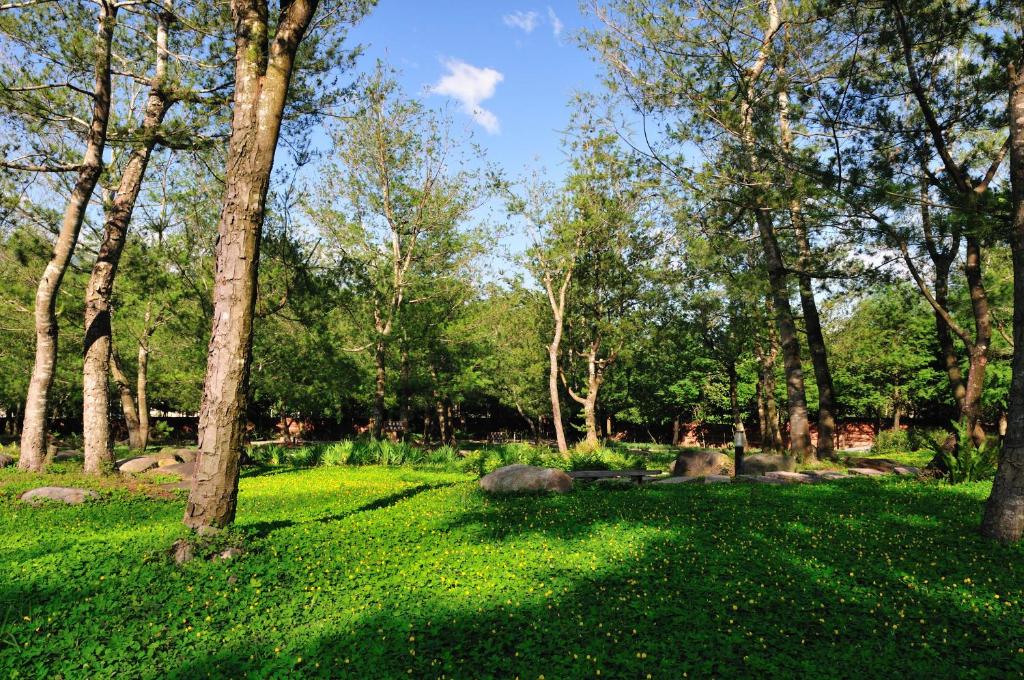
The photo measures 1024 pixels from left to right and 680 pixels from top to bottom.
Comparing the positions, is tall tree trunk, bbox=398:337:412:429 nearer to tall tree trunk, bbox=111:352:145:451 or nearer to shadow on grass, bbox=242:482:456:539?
tall tree trunk, bbox=111:352:145:451

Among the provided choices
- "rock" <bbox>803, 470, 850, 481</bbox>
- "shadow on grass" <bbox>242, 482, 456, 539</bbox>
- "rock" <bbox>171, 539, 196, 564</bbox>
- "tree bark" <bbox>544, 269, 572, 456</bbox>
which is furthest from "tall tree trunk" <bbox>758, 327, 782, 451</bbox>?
"rock" <bbox>171, 539, 196, 564</bbox>

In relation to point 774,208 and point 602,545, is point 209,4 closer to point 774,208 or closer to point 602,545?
point 774,208

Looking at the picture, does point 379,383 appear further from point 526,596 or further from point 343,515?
point 526,596

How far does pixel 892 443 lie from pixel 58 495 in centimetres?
3225

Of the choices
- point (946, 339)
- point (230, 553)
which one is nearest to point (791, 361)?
point (946, 339)

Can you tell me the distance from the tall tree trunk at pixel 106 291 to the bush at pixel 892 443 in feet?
98.3

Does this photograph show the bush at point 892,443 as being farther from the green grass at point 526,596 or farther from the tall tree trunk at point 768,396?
the green grass at point 526,596

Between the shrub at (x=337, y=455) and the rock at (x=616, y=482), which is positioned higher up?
the shrub at (x=337, y=455)

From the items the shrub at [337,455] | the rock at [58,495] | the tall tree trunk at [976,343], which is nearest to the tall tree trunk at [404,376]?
the shrub at [337,455]

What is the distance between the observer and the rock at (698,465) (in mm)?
15461

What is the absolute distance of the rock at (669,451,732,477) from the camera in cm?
1546

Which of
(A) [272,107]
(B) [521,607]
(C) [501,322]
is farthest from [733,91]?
(C) [501,322]

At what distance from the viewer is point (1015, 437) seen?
679 centimetres

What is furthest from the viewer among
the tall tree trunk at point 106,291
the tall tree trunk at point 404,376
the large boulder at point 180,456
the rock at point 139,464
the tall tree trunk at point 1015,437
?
the tall tree trunk at point 404,376
